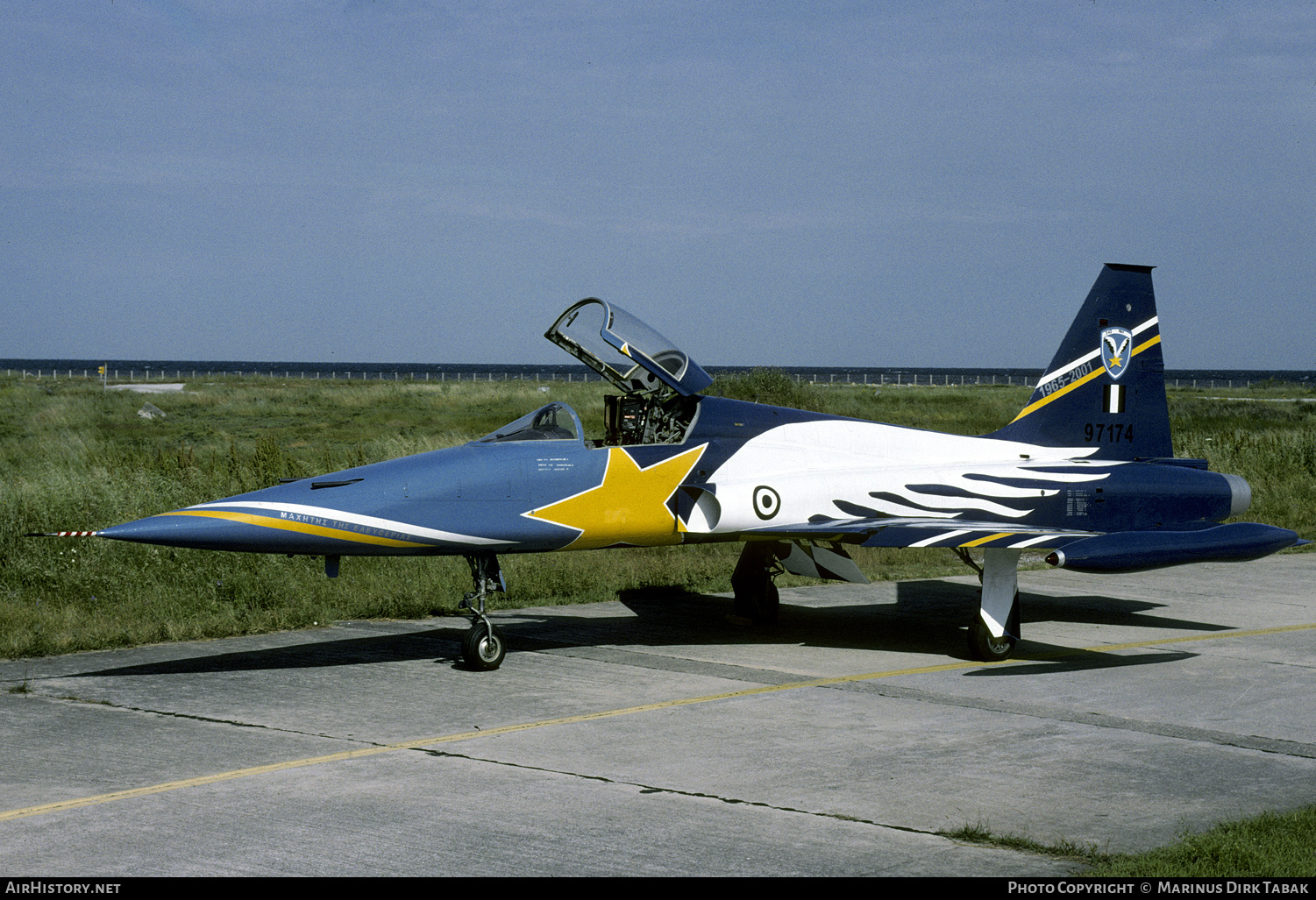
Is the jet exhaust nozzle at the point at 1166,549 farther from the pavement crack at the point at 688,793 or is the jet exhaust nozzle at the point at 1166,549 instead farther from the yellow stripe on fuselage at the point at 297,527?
the yellow stripe on fuselage at the point at 297,527

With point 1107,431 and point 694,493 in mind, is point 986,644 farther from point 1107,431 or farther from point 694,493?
point 1107,431

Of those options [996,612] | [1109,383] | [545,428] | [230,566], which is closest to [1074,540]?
[996,612]

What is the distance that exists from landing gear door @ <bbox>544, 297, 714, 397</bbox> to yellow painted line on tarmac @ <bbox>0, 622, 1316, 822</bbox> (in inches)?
120

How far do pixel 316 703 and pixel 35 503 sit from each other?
7.47m

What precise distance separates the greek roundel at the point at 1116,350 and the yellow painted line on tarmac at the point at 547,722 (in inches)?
123

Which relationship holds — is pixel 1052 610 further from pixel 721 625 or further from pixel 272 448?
pixel 272 448

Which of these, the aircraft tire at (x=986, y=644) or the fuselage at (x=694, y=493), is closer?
the fuselage at (x=694, y=493)

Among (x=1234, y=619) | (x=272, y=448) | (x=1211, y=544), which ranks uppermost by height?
(x=272, y=448)

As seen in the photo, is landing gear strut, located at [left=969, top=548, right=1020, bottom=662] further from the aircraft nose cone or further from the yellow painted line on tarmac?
the aircraft nose cone

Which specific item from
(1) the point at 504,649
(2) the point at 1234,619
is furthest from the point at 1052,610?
(1) the point at 504,649

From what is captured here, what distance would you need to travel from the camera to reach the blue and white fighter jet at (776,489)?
1006 cm

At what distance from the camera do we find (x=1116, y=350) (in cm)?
1416

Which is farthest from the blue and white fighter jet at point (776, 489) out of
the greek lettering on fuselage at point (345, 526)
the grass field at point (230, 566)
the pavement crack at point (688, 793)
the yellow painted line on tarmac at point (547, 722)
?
the pavement crack at point (688, 793)
